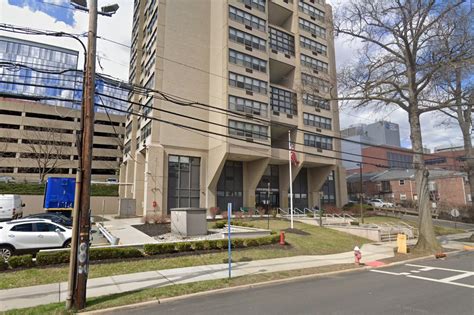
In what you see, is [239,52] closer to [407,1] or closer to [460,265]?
[407,1]

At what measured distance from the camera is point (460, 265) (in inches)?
525

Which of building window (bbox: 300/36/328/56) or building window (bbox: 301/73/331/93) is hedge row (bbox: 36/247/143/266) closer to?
building window (bbox: 301/73/331/93)

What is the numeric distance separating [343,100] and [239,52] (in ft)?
62.1

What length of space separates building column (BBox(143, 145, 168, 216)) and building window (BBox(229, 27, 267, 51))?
1577 centimetres

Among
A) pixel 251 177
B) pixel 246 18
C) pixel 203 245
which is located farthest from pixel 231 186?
pixel 203 245

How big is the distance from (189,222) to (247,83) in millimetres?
21408

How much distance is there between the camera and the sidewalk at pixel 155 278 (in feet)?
26.7

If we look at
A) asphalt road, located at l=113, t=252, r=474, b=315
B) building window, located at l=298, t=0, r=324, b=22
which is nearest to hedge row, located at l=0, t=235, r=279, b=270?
asphalt road, located at l=113, t=252, r=474, b=315

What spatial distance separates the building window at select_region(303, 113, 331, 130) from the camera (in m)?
40.8

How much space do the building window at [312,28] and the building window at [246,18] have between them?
332 inches

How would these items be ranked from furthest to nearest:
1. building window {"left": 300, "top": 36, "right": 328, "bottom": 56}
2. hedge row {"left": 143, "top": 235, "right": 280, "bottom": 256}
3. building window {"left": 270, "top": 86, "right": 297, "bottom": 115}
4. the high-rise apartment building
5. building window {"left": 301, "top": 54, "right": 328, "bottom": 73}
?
building window {"left": 300, "top": 36, "right": 328, "bottom": 56}
building window {"left": 301, "top": 54, "right": 328, "bottom": 73}
building window {"left": 270, "top": 86, "right": 297, "bottom": 115}
the high-rise apartment building
hedge row {"left": 143, "top": 235, "right": 280, "bottom": 256}

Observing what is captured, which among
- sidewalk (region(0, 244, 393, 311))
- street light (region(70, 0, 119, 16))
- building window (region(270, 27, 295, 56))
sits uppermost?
building window (region(270, 27, 295, 56))

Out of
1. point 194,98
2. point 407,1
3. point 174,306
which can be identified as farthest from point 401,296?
point 194,98

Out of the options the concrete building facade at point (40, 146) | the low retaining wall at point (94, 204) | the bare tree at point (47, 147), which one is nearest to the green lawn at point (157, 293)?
the low retaining wall at point (94, 204)
